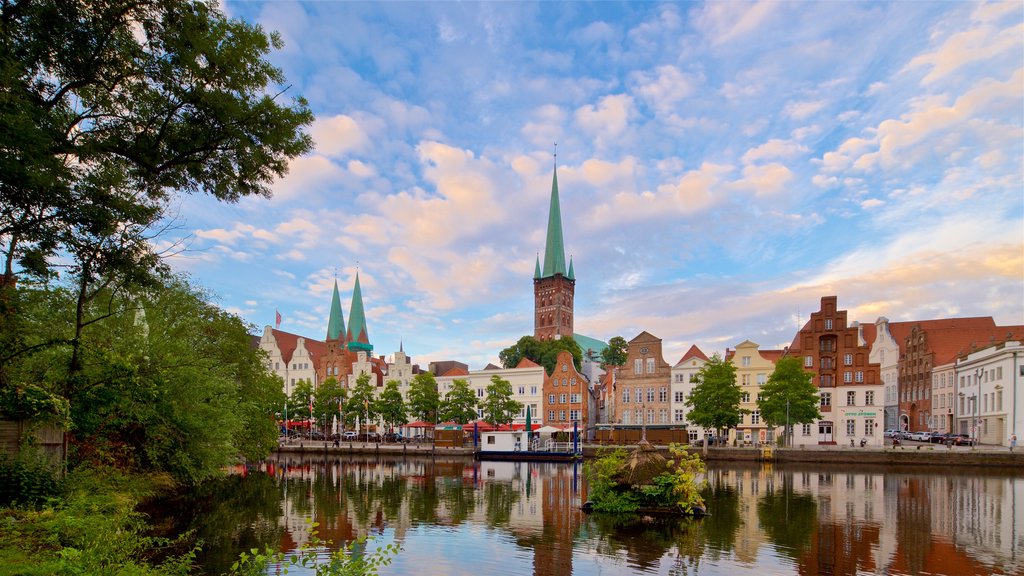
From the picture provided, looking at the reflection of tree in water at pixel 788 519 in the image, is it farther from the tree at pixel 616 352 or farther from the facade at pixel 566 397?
the tree at pixel 616 352

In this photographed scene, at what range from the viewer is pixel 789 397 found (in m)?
60.4

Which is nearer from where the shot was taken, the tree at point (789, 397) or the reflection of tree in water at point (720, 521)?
the reflection of tree in water at point (720, 521)

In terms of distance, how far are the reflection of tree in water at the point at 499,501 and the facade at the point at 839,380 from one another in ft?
144

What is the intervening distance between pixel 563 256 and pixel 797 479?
Answer: 114 m

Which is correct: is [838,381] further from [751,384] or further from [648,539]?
[648,539]

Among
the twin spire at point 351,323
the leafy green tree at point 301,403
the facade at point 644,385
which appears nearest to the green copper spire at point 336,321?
the twin spire at point 351,323

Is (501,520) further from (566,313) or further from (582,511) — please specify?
(566,313)

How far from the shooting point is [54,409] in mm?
16703

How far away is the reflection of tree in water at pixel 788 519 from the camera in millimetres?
21172

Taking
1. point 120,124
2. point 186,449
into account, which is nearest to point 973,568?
point 120,124

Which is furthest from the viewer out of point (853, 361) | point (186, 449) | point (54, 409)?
point (853, 361)

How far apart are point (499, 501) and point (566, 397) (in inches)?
1966

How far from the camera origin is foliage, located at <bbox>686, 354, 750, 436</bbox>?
6100 cm

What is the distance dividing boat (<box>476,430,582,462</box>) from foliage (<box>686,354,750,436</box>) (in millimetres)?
12626
